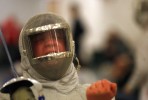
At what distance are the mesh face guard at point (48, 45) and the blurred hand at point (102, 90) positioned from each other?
19cm

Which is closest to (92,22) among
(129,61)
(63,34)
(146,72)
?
(129,61)

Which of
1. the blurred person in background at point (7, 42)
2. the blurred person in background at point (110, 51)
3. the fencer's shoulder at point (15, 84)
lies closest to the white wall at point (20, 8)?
the blurred person in background at point (7, 42)

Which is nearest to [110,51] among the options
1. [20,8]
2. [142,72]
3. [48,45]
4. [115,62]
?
[115,62]

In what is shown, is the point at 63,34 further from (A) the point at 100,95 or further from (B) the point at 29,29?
(A) the point at 100,95

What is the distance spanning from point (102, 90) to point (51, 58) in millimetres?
235

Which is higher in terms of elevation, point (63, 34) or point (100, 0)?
point (63, 34)

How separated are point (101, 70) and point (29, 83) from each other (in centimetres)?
292

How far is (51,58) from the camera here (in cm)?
154

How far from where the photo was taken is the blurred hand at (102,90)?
1.39 meters

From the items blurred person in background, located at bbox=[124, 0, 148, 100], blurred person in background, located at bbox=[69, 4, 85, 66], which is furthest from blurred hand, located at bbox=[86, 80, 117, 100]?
blurred person in background, located at bbox=[69, 4, 85, 66]

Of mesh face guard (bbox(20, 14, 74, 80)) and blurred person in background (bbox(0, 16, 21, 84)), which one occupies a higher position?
mesh face guard (bbox(20, 14, 74, 80))

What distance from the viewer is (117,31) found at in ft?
16.1

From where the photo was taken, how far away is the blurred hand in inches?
54.8

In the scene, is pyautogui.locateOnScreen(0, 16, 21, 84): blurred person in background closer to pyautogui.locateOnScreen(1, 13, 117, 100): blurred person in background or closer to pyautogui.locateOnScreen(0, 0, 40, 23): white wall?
pyautogui.locateOnScreen(0, 0, 40, 23): white wall
